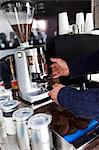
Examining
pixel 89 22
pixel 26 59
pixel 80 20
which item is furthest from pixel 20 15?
pixel 89 22

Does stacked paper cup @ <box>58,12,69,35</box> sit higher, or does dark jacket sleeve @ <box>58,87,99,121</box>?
stacked paper cup @ <box>58,12,69,35</box>

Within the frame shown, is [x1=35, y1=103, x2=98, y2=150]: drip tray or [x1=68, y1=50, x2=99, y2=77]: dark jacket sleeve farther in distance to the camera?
[x1=68, y1=50, x2=99, y2=77]: dark jacket sleeve

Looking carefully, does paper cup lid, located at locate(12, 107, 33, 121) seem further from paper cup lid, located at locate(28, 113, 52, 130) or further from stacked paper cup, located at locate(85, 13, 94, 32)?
stacked paper cup, located at locate(85, 13, 94, 32)

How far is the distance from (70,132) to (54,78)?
0.40m

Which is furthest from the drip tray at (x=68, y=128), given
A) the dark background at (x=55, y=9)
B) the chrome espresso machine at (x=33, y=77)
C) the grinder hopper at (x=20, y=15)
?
the dark background at (x=55, y=9)

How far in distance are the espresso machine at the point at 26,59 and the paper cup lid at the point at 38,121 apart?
227mm

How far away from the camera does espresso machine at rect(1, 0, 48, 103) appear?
88cm

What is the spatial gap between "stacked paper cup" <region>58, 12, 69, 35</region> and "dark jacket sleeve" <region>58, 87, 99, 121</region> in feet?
2.65

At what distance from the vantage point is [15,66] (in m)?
0.96

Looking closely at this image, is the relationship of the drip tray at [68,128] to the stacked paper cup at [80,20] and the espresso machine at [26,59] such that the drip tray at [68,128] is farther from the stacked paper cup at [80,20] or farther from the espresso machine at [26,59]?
the stacked paper cup at [80,20]

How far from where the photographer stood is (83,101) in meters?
0.56

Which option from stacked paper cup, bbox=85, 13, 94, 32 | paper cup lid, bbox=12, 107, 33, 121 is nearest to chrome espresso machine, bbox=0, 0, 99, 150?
paper cup lid, bbox=12, 107, 33, 121

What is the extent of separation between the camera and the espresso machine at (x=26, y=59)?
88cm

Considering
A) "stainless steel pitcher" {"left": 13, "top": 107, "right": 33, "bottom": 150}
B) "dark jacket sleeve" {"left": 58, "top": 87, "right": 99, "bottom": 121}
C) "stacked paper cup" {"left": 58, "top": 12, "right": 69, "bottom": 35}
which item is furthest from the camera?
"stacked paper cup" {"left": 58, "top": 12, "right": 69, "bottom": 35}
